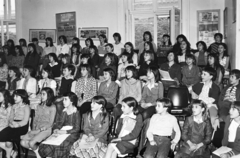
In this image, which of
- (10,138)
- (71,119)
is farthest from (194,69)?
(10,138)

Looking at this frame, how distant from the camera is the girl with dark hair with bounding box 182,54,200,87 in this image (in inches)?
231

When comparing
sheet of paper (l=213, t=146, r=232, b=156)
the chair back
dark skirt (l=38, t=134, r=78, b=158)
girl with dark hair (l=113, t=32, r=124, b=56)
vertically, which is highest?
girl with dark hair (l=113, t=32, r=124, b=56)

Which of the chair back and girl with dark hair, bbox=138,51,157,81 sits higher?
girl with dark hair, bbox=138,51,157,81

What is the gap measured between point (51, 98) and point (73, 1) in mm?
5619

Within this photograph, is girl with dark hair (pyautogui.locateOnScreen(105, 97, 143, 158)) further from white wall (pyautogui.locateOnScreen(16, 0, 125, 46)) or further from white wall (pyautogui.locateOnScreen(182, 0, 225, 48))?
white wall (pyautogui.locateOnScreen(16, 0, 125, 46))

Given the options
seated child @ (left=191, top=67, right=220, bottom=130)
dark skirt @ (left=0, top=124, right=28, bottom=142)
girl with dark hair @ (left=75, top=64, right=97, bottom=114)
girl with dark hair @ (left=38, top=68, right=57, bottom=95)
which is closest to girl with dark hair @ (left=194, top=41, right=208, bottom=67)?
seated child @ (left=191, top=67, right=220, bottom=130)

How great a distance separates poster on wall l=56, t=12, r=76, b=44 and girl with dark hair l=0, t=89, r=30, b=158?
518 cm

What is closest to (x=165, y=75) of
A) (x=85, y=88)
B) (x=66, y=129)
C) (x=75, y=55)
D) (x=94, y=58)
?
(x=85, y=88)

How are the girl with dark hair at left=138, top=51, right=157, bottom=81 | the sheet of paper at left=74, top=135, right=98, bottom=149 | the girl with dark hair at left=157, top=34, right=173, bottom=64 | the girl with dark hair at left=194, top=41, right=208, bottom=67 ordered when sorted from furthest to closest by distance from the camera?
the girl with dark hair at left=157, top=34, right=173, bottom=64 → the girl with dark hair at left=194, top=41, right=208, bottom=67 → the girl with dark hair at left=138, top=51, right=157, bottom=81 → the sheet of paper at left=74, top=135, right=98, bottom=149

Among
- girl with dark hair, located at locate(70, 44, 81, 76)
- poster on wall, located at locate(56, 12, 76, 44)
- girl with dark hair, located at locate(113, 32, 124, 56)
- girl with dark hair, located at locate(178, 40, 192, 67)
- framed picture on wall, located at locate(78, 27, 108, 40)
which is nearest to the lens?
girl with dark hair, located at locate(178, 40, 192, 67)

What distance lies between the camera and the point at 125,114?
4320mm

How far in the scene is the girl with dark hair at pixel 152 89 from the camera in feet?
16.8

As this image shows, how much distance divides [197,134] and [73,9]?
6.80m

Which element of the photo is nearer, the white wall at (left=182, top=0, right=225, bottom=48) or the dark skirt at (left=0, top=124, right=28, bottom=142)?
the dark skirt at (left=0, top=124, right=28, bottom=142)
